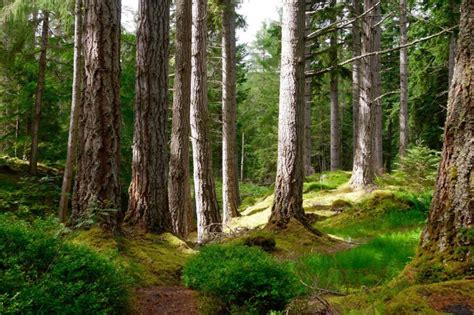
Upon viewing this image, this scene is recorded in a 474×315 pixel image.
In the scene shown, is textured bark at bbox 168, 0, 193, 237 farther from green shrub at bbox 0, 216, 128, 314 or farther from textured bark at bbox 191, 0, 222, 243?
green shrub at bbox 0, 216, 128, 314

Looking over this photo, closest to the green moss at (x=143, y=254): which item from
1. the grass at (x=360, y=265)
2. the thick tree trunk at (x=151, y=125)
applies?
the thick tree trunk at (x=151, y=125)

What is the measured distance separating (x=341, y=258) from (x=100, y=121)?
3.71 meters

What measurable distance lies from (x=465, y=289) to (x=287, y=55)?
623cm

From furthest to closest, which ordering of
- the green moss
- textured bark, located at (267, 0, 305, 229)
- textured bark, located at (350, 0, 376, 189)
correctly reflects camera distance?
textured bark, located at (350, 0, 376, 189) → textured bark, located at (267, 0, 305, 229) → the green moss

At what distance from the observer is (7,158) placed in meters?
18.6

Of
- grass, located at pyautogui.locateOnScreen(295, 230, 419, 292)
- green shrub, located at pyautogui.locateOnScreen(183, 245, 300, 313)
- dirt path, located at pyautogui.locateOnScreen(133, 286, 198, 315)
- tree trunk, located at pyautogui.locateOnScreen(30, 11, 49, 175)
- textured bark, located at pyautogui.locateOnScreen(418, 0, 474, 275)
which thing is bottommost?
dirt path, located at pyautogui.locateOnScreen(133, 286, 198, 315)

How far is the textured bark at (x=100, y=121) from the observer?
5.52m

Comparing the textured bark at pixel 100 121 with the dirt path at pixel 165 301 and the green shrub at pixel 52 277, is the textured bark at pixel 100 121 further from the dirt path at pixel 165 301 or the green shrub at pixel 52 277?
the green shrub at pixel 52 277

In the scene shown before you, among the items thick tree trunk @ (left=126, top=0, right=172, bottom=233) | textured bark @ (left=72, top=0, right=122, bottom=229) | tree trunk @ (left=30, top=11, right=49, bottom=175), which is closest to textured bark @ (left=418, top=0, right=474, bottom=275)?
textured bark @ (left=72, top=0, right=122, bottom=229)

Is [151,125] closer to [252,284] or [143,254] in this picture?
[143,254]

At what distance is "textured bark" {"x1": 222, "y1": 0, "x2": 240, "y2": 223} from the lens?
13539mm

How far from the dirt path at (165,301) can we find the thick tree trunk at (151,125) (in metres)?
1.91

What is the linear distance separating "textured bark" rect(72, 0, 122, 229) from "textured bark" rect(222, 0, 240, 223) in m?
7.92

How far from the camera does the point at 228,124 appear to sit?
14.0 meters
